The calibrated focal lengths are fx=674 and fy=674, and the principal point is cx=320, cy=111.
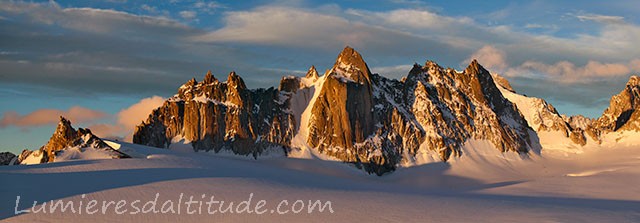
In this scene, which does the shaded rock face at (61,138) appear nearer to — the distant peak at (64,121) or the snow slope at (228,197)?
the distant peak at (64,121)

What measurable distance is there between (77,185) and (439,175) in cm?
14386

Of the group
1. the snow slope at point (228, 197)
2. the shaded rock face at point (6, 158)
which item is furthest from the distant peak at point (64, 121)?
the snow slope at point (228, 197)

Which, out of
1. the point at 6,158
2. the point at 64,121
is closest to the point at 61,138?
the point at 64,121

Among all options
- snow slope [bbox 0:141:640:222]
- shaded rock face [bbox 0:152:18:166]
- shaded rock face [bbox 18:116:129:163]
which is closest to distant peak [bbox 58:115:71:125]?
shaded rock face [bbox 18:116:129:163]

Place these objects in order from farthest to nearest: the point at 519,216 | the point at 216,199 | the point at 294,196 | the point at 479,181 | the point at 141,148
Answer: the point at 479,181, the point at 141,148, the point at 294,196, the point at 216,199, the point at 519,216

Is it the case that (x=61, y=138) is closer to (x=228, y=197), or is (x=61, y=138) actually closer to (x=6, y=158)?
(x=6, y=158)

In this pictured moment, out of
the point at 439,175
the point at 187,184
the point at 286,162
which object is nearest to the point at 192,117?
the point at 286,162

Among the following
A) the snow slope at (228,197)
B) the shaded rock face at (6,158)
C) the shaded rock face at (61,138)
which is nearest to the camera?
the snow slope at (228,197)

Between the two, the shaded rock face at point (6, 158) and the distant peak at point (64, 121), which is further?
the shaded rock face at point (6, 158)

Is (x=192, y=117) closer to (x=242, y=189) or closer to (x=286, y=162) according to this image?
(x=286, y=162)

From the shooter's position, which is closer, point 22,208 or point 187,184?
point 22,208

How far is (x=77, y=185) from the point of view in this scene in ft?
226

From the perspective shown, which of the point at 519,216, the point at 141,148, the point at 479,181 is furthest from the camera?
the point at 479,181

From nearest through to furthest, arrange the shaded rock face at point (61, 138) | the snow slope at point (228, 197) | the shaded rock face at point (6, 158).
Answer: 1. the snow slope at point (228, 197)
2. the shaded rock face at point (61, 138)
3. the shaded rock face at point (6, 158)
